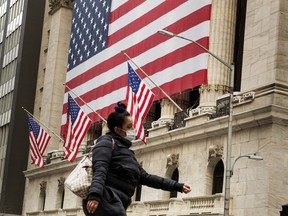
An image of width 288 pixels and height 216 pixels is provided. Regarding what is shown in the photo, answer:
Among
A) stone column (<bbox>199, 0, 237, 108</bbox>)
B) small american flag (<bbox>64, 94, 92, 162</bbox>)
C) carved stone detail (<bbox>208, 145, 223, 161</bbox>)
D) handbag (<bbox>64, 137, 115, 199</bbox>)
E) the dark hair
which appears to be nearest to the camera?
handbag (<bbox>64, 137, 115, 199</bbox>)

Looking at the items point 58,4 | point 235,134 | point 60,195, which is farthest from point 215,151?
point 58,4

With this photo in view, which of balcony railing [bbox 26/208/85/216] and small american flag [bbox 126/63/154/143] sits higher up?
small american flag [bbox 126/63/154/143]

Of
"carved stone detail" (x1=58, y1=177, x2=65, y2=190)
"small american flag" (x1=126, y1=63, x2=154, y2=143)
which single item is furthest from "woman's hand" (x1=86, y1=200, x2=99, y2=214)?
"carved stone detail" (x1=58, y1=177, x2=65, y2=190)

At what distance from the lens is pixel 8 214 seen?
61781 millimetres

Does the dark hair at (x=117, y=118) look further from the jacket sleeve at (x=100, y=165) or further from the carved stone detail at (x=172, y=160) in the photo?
the carved stone detail at (x=172, y=160)

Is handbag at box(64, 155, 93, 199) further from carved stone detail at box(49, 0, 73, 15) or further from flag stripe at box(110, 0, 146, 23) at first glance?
carved stone detail at box(49, 0, 73, 15)

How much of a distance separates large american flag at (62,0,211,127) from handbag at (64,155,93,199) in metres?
26.4

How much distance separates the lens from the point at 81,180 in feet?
22.6

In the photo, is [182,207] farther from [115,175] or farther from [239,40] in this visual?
[115,175]

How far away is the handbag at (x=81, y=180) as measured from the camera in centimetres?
686

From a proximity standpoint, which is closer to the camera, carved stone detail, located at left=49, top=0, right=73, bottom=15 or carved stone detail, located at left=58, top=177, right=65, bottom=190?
carved stone detail, located at left=58, top=177, right=65, bottom=190

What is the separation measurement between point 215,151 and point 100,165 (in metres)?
25.4

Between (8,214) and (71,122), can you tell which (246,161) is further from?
(8,214)

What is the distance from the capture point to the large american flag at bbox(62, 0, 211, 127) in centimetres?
3438
